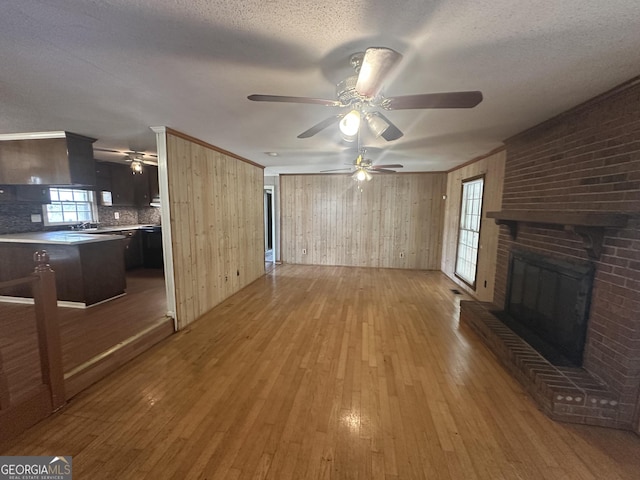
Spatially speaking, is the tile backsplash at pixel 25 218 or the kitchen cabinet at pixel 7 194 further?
the tile backsplash at pixel 25 218

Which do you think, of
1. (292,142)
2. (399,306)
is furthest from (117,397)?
(399,306)

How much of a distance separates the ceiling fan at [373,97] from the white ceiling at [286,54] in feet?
0.53

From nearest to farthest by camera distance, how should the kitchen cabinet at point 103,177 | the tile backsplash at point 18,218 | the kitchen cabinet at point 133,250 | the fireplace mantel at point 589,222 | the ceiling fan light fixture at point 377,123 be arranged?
1. the fireplace mantel at point 589,222
2. the ceiling fan light fixture at point 377,123
3. the tile backsplash at point 18,218
4. the kitchen cabinet at point 103,177
5. the kitchen cabinet at point 133,250

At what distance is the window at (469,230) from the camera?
4480 mm

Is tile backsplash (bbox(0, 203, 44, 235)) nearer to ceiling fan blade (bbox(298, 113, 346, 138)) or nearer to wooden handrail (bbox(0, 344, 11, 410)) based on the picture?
wooden handrail (bbox(0, 344, 11, 410))

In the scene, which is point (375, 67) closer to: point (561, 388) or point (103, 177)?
point (561, 388)

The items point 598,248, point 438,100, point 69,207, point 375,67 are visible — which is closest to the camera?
point 375,67

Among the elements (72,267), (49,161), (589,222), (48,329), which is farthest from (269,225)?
(589,222)

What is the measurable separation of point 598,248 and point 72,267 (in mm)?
5714

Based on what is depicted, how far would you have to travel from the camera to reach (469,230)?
484 cm

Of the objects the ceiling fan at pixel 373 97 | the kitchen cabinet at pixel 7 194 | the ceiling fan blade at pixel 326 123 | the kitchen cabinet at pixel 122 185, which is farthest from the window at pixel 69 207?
the ceiling fan at pixel 373 97

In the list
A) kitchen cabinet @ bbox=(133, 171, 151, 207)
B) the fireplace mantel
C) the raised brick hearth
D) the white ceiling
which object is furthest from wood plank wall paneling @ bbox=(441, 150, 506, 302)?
kitchen cabinet @ bbox=(133, 171, 151, 207)

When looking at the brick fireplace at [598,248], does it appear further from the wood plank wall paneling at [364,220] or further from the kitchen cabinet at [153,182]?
the kitchen cabinet at [153,182]

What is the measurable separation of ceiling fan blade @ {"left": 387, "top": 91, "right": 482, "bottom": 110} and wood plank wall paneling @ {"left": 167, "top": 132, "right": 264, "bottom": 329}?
101 inches
